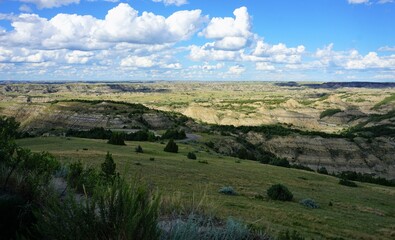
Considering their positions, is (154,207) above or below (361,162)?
above

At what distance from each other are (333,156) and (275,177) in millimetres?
59450

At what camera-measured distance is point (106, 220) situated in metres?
6.00

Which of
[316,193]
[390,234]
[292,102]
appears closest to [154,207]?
[390,234]

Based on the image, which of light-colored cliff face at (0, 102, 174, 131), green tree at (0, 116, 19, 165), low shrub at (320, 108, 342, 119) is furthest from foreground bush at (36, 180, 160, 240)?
low shrub at (320, 108, 342, 119)

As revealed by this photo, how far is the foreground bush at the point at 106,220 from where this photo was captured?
5.72 metres

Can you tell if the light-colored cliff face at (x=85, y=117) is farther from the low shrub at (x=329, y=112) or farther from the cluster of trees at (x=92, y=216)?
the low shrub at (x=329, y=112)

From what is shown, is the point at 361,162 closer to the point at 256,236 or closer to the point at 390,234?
the point at 390,234

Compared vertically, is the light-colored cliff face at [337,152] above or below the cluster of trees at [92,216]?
below

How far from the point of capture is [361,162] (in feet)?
273

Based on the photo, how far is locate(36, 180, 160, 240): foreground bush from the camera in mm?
5723

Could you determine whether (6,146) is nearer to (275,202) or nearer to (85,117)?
(275,202)

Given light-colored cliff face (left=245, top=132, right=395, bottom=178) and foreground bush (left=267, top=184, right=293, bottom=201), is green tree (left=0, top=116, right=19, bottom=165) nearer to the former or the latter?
foreground bush (left=267, top=184, right=293, bottom=201)

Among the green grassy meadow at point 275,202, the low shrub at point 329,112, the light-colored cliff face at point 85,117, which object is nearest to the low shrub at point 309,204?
the green grassy meadow at point 275,202

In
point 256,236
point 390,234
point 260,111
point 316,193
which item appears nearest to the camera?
A: point 256,236
